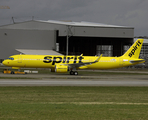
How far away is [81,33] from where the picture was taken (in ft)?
267

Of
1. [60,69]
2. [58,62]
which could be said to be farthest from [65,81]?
[58,62]

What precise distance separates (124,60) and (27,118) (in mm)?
43163

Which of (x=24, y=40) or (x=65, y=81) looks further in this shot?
(x=24, y=40)

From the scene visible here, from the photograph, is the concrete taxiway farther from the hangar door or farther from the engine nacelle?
the hangar door

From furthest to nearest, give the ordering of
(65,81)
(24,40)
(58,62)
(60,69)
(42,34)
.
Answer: (42,34) → (24,40) → (58,62) → (60,69) → (65,81)

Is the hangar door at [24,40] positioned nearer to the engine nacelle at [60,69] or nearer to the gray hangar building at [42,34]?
the gray hangar building at [42,34]

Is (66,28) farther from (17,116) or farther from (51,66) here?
(17,116)

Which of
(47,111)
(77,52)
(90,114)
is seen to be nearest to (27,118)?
(47,111)

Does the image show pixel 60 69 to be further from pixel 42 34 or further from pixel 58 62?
pixel 42 34

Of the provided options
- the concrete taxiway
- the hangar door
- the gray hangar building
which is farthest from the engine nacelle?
the hangar door

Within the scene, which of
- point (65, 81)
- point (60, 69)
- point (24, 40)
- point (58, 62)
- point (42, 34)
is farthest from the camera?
point (42, 34)

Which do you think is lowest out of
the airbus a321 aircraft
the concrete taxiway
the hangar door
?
the concrete taxiway

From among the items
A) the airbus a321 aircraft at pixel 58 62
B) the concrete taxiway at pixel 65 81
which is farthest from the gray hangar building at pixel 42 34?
the concrete taxiway at pixel 65 81

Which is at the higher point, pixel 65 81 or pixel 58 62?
pixel 58 62
